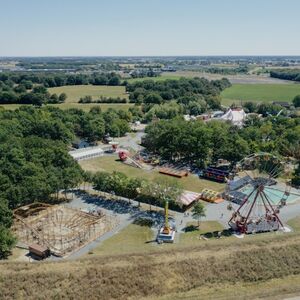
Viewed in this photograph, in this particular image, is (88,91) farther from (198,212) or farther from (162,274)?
(162,274)

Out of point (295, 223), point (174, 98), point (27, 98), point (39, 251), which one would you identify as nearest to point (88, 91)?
point (27, 98)

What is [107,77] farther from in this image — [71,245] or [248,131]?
[71,245]

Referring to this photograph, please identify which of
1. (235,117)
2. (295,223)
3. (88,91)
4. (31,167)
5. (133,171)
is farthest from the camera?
(88,91)

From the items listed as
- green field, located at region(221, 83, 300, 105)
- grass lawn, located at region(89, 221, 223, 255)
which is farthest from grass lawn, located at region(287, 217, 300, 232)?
green field, located at region(221, 83, 300, 105)

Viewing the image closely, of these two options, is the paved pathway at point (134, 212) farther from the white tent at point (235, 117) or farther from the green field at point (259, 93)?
the green field at point (259, 93)

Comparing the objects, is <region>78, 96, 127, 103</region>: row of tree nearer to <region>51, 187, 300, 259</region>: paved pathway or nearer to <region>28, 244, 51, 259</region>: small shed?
<region>51, 187, 300, 259</region>: paved pathway

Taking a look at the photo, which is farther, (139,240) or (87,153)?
(87,153)
